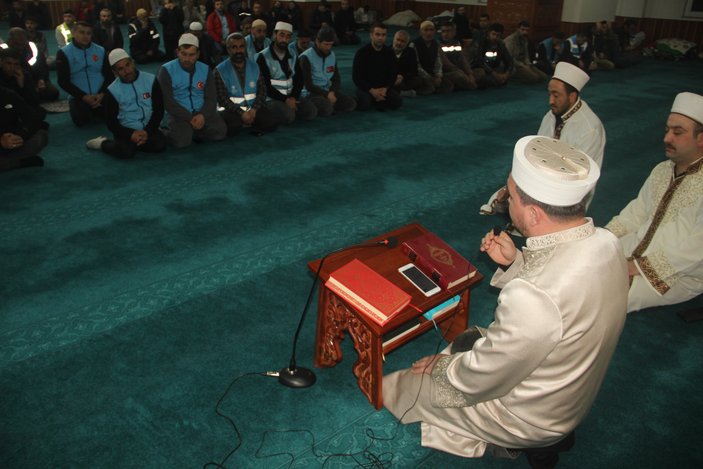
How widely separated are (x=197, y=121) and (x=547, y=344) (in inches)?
189

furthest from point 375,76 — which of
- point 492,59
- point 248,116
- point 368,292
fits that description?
point 368,292

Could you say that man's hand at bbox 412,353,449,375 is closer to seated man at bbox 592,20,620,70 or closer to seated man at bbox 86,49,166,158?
seated man at bbox 86,49,166,158

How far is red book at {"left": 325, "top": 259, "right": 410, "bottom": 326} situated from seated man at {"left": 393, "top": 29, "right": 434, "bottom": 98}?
6005 millimetres

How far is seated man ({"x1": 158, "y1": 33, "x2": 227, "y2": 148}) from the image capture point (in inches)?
213

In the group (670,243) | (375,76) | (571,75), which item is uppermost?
(571,75)

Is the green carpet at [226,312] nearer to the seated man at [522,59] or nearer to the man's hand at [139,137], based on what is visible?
the man's hand at [139,137]

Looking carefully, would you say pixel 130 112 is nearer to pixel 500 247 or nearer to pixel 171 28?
pixel 500 247

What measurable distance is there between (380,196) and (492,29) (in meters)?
6.09

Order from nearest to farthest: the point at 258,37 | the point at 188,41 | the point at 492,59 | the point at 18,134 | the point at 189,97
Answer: the point at 18,134
the point at 188,41
the point at 189,97
the point at 258,37
the point at 492,59

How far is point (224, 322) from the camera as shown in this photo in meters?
2.86

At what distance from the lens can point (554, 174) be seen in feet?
5.23

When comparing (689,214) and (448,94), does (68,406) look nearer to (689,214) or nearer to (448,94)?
(689,214)

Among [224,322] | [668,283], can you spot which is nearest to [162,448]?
[224,322]

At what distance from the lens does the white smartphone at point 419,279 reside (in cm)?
224
